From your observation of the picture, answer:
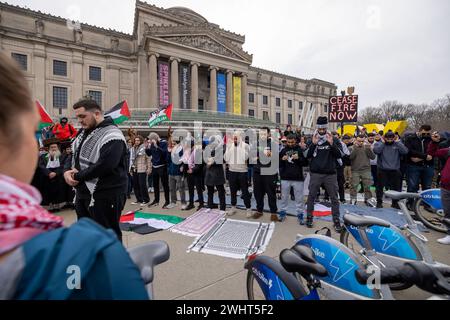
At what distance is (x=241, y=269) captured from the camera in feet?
10.7

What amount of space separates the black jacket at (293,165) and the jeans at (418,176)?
3.43m

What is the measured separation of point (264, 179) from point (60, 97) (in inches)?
1516

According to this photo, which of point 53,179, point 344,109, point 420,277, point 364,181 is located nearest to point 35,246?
point 420,277

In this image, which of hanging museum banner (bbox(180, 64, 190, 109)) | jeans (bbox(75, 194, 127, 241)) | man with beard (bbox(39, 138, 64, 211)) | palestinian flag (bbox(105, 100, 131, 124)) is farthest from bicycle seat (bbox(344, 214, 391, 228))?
hanging museum banner (bbox(180, 64, 190, 109))

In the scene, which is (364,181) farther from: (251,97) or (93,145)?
(251,97)

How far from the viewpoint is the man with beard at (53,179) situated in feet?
21.8

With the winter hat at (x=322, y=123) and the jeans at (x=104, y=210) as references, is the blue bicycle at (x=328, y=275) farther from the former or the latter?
the winter hat at (x=322, y=123)

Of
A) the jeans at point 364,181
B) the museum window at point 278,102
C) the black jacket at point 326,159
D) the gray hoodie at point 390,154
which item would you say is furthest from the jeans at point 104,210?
the museum window at point 278,102

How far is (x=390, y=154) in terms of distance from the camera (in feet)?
21.6

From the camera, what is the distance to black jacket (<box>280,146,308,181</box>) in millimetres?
5625

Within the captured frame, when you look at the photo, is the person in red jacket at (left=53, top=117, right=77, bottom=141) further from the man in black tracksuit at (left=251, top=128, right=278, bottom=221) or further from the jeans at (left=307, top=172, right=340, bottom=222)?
the jeans at (left=307, top=172, right=340, bottom=222)

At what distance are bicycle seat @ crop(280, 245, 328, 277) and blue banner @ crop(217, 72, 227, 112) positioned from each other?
130ft

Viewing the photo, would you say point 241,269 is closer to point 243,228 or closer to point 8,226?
point 243,228
